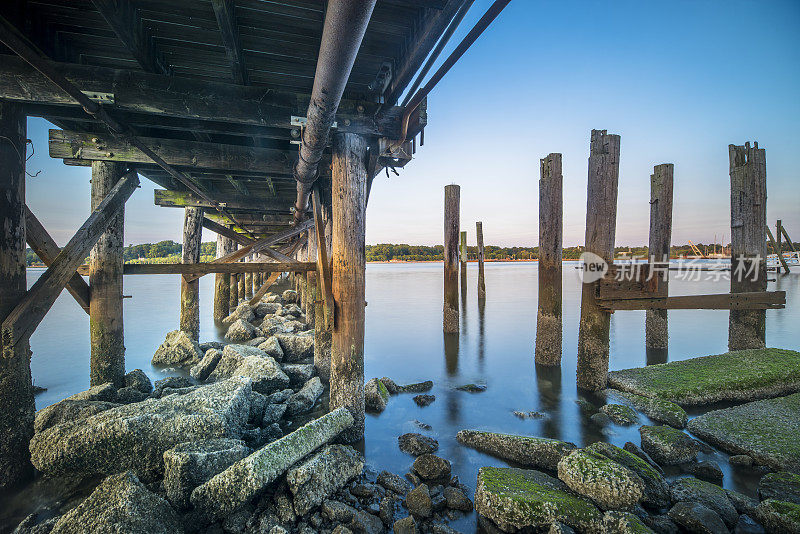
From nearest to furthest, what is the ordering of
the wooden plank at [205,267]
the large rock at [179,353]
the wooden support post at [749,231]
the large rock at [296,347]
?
1. the wooden plank at [205,267]
2. the wooden support post at [749,231]
3. the large rock at [296,347]
4. the large rock at [179,353]

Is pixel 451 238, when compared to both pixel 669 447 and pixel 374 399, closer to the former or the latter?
pixel 374 399

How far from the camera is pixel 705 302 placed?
5863 mm

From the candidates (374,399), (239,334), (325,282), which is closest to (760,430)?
(374,399)

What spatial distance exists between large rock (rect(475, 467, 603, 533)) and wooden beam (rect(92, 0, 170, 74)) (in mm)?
4489

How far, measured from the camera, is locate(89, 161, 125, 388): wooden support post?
421cm

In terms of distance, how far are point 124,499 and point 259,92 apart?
11.2 feet

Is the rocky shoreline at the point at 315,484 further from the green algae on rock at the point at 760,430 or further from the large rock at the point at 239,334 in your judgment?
the large rock at the point at 239,334

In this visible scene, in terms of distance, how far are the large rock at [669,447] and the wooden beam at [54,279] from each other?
6.13 metres

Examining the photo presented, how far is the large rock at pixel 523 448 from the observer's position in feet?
11.0

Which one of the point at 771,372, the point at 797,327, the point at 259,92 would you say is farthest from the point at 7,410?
the point at 797,327

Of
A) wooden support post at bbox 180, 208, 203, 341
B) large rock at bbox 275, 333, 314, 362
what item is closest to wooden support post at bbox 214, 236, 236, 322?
wooden support post at bbox 180, 208, 203, 341

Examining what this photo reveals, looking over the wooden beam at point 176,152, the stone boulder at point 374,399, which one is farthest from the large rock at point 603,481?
the wooden beam at point 176,152

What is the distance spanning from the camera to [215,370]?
17.0 feet

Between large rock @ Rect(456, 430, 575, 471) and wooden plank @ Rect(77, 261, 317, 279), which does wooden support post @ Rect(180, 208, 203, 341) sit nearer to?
wooden plank @ Rect(77, 261, 317, 279)
